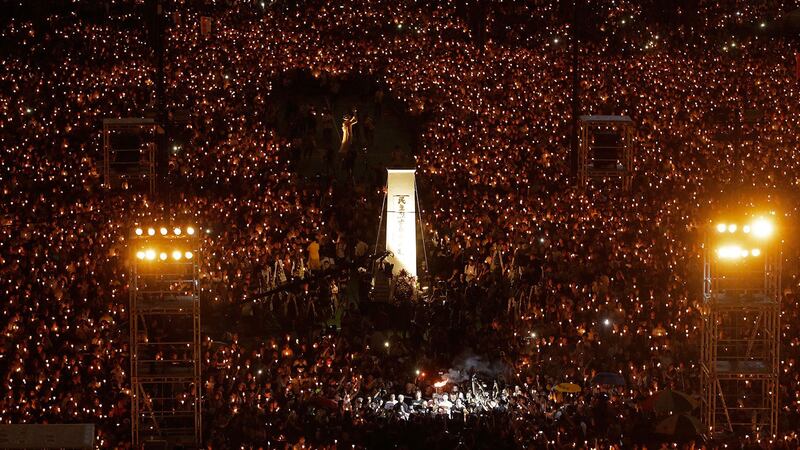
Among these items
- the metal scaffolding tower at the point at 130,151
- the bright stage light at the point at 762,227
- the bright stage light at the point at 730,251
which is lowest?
the bright stage light at the point at 730,251

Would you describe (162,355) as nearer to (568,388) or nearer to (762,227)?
(568,388)

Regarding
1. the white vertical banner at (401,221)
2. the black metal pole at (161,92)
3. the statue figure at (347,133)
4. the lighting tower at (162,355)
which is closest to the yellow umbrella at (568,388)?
the lighting tower at (162,355)

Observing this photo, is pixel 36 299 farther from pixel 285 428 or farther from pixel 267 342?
pixel 285 428

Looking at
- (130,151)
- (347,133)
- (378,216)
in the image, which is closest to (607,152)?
(378,216)

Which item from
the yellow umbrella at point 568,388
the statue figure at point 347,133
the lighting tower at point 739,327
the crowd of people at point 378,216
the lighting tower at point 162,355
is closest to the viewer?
the lighting tower at point 739,327

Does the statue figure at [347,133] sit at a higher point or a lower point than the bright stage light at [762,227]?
higher

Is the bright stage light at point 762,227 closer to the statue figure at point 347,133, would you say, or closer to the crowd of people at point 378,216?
the crowd of people at point 378,216

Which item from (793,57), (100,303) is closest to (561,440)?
(100,303)

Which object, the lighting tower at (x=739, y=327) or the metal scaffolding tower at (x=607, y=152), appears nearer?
the lighting tower at (x=739, y=327)
